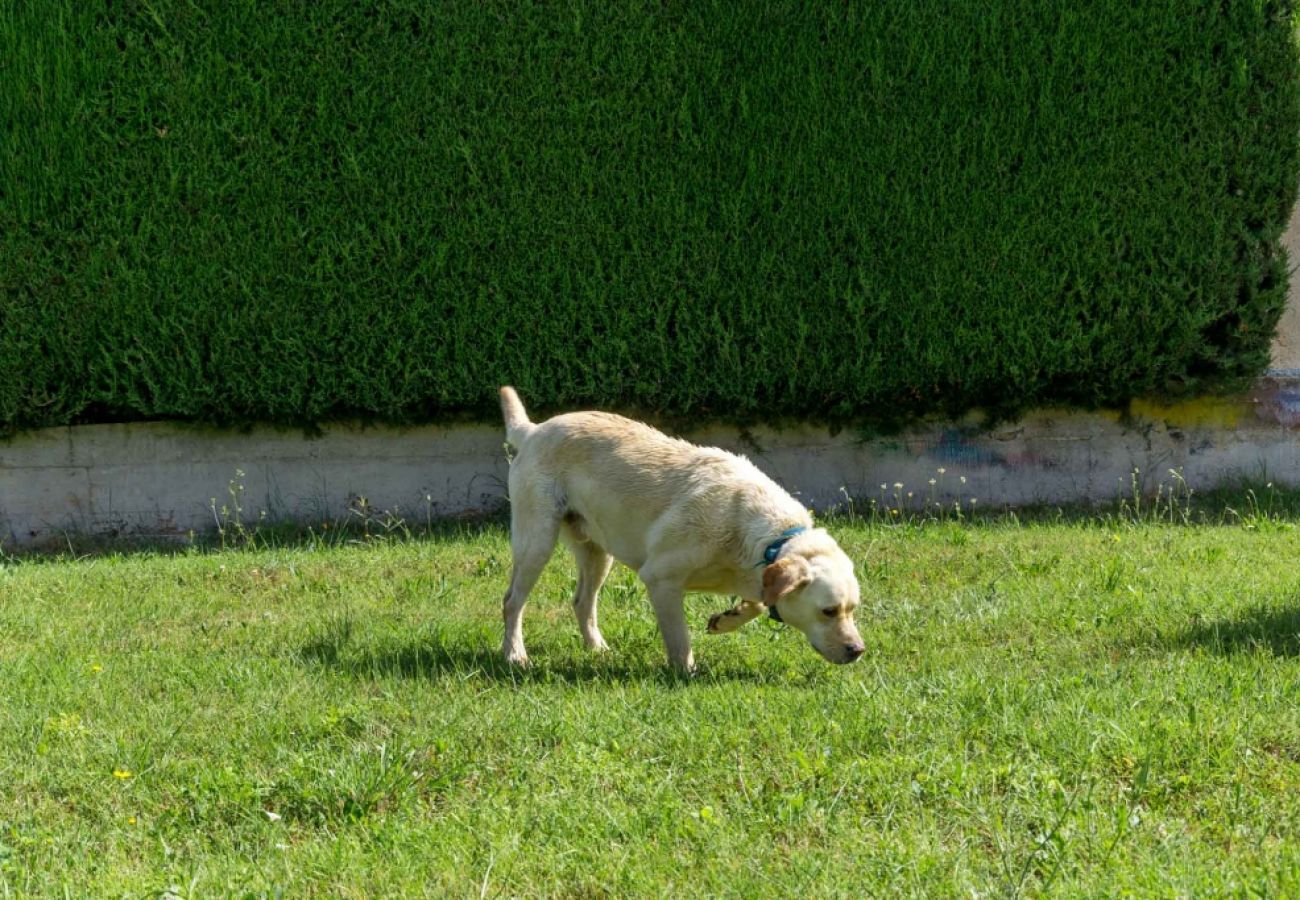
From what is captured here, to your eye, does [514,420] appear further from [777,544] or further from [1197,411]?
[1197,411]

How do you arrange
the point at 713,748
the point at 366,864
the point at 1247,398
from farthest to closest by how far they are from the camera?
the point at 1247,398
the point at 713,748
the point at 366,864

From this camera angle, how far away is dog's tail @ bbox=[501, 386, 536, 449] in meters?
6.26

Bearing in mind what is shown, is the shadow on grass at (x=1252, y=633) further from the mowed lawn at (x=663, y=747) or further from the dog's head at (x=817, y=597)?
the dog's head at (x=817, y=597)

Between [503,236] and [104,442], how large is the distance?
3371mm

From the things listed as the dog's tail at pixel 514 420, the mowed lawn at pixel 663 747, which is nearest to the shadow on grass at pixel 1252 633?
the mowed lawn at pixel 663 747

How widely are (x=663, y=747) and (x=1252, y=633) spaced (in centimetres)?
280

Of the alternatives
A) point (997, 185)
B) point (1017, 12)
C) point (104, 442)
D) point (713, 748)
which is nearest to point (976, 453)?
point (997, 185)

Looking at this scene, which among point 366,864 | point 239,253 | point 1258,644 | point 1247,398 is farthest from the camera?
point 1247,398

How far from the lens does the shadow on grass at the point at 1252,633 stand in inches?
197

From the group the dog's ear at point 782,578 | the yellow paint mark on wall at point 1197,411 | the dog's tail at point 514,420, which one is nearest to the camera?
the dog's ear at point 782,578

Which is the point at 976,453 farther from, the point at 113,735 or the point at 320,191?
the point at 113,735

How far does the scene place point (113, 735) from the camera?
4.44 m

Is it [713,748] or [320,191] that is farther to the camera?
[320,191]

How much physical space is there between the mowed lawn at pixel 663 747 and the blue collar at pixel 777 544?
0.50 metres
